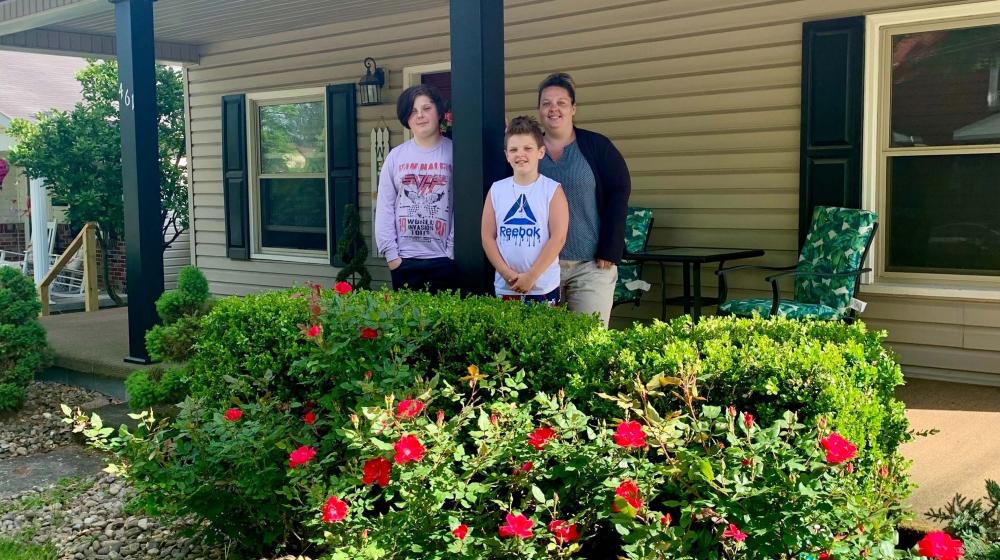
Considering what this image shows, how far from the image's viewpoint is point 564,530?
7.36 feet

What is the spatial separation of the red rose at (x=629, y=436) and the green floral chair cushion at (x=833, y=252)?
308 centimetres

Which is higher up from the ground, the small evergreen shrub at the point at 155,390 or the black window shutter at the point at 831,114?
the black window shutter at the point at 831,114

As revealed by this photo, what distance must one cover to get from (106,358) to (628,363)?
194 inches

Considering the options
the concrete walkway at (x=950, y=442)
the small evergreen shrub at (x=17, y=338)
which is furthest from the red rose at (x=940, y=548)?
the small evergreen shrub at (x=17, y=338)

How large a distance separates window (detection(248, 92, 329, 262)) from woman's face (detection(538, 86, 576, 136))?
16.3 ft

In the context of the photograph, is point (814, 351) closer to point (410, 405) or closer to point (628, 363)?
point (628, 363)

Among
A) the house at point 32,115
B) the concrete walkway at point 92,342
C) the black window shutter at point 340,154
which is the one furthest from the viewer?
the house at point 32,115

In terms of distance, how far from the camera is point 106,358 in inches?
255

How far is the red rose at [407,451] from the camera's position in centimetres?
231

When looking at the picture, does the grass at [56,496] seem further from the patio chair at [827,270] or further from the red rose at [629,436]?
the patio chair at [827,270]

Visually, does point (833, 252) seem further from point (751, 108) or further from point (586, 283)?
point (586, 283)

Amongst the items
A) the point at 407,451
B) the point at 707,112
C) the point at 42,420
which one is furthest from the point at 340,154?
the point at 407,451

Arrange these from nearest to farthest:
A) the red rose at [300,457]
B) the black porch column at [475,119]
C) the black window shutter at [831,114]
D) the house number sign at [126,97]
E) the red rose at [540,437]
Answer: the red rose at [540,437] → the red rose at [300,457] → the black porch column at [475,119] → the black window shutter at [831,114] → the house number sign at [126,97]

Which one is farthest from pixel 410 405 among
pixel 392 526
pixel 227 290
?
pixel 227 290
